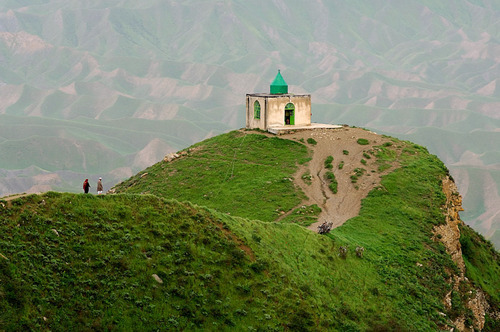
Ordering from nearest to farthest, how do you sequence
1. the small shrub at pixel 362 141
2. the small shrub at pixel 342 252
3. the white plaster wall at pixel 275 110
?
the small shrub at pixel 342 252, the small shrub at pixel 362 141, the white plaster wall at pixel 275 110

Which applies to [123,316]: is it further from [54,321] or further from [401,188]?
[401,188]

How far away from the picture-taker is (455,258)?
121 feet

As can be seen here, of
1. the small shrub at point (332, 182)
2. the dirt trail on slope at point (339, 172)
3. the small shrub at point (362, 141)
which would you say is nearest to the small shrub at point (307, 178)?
the dirt trail on slope at point (339, 172)

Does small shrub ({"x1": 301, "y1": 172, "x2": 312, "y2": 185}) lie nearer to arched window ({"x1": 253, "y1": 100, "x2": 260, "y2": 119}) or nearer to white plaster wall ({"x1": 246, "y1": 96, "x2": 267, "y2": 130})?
white plaster wall ({"x1": 246, "y1": 96, "x2": 267, "y2": 130})

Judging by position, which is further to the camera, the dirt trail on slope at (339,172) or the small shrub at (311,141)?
the small shrub at (311,141)

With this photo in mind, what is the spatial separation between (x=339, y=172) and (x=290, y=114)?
924cm

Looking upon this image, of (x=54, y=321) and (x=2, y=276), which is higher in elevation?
(x=2, y=276)

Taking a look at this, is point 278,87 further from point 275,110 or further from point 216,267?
point 216,267

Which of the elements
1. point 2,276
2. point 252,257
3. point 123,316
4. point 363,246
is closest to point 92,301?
point 123,316

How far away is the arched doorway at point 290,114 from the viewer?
1949 inches

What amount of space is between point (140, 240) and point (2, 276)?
205 inches

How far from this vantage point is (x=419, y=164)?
43.5 meters

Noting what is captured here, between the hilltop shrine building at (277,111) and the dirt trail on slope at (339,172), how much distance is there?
79.7 inches

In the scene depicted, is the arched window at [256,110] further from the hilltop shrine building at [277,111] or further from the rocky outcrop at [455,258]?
the rocky outcrop at [455,258]
